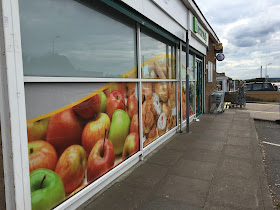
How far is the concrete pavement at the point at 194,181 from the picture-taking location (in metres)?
2.73

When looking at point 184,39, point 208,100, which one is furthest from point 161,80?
point 208,100

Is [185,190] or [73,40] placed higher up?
[73,40]

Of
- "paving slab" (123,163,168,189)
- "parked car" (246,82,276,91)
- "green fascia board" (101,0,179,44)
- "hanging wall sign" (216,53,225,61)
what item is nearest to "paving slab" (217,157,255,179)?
"paving slab" (123,163,168,189)

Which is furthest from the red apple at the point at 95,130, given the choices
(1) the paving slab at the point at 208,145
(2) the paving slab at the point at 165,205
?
(1) the paving slab at the point at 208,145

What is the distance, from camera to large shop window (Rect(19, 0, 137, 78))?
2.09 m

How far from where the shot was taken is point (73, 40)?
102 inches

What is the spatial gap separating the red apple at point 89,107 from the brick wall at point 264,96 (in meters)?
18.7

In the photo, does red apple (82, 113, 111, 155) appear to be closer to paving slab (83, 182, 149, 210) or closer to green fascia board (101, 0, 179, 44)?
paving slab (83, 182, 149, 210)

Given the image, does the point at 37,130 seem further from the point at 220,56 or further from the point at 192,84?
the point at 220,56

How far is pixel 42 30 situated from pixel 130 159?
2.43 m

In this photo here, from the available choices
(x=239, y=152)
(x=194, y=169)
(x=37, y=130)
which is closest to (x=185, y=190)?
(x=194, y=169)

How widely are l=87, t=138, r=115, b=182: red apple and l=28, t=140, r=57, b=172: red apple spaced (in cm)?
61

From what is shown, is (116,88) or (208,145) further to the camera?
(208,145)

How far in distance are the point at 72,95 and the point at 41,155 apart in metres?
0.74
